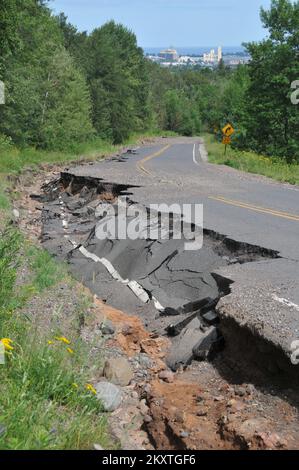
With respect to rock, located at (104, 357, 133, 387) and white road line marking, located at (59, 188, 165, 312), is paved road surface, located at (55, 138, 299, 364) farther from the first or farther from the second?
white road line marking, located at (59, 188, 165, 312)

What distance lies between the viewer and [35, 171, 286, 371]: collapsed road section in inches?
275

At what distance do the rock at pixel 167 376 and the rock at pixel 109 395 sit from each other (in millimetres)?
652

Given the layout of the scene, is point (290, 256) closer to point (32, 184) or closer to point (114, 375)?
point (114, 375)

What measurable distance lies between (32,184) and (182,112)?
282 feet

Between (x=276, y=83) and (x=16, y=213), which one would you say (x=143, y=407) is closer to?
(x=16, y=213)

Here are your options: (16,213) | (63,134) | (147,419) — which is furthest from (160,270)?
(63,134)

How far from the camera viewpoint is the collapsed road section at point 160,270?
6.98 meters

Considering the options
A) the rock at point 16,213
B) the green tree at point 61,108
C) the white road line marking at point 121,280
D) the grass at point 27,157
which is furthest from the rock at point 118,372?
the green tree at point 61,108

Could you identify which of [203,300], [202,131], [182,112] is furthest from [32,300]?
[202,131]

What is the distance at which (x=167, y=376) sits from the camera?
6.21 meters

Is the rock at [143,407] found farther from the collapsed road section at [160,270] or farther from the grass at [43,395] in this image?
the collapsed road section at [160,270]

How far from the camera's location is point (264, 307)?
633 centimetres
